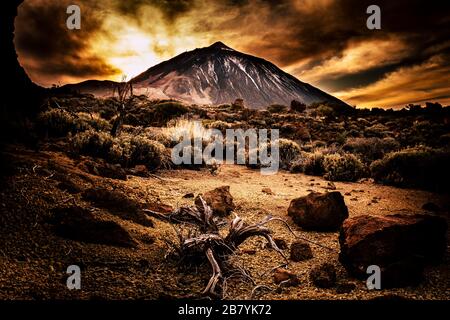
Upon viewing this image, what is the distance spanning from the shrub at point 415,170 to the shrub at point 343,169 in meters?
0.39

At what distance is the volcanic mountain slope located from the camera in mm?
133375

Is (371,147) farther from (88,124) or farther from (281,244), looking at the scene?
(281,244)

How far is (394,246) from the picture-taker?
2416 mm

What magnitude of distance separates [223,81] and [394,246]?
485ft

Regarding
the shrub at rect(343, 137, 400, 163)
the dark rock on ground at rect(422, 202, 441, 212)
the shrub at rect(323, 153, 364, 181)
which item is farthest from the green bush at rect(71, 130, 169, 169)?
the shrub at rect(343, 137, 400, 163)

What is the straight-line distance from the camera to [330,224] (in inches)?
143

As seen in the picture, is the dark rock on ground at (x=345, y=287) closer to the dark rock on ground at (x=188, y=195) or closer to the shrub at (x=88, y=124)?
the dark rock on ground at (x=188, y=195)

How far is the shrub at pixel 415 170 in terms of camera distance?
6379mm

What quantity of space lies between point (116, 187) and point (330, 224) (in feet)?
8.62

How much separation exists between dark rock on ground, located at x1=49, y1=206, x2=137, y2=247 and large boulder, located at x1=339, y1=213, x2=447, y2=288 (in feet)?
5.86

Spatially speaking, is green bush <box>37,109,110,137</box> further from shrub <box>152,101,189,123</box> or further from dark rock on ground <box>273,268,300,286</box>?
shrub <box>152,101,189,123</box>

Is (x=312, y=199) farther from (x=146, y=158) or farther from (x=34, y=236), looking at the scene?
(x=146, y=158)

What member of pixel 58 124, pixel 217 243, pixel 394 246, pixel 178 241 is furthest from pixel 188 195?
pixel 58 124
